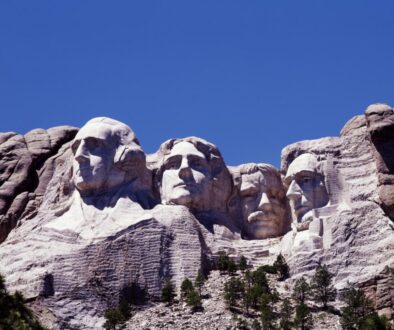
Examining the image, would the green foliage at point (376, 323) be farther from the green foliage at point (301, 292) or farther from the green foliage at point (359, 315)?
the green foliage at point (301, 292)

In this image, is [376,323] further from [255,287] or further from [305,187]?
[305,187]

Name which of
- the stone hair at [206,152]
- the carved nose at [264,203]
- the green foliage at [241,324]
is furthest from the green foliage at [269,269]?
the stone hair at [206,152]

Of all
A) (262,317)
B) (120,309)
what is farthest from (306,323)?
(120,309)

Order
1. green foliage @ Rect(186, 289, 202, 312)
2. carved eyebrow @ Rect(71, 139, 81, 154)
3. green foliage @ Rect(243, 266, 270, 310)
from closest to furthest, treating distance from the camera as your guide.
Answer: green foliage @ Rect(186, 289, 202, 312), green foliage @ Rect(243, 266, 270, 310), carved eyebrow @ Rect(71, 139, 81, 154)

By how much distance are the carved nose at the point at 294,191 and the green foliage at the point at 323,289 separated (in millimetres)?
3653

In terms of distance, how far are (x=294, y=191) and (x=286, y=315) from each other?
5670 mm

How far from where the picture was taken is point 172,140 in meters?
51.4

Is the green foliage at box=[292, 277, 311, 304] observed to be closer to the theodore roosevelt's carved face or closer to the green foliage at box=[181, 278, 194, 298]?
the green foliage at box=[181, 278, 194, 298]

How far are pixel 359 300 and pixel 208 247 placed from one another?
5.40m

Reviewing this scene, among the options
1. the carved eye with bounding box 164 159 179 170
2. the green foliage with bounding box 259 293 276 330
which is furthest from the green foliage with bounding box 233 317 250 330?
the carved eye with bounding box 164 159 179 170

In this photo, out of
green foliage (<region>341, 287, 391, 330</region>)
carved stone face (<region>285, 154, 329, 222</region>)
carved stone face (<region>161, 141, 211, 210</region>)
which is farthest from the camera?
carved stone face (<region>161, 141, 211, 210</region>)

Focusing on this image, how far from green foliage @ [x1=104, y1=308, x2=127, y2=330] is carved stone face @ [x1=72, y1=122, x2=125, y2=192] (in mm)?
4634

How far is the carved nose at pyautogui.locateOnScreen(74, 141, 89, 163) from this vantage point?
49438mm

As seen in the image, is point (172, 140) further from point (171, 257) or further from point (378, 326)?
point (378, 326)
